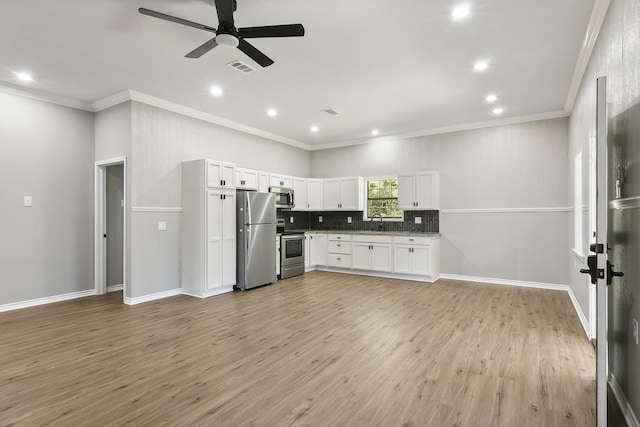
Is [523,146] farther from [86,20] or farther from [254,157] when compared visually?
[86,20]

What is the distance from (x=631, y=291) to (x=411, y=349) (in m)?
1.66

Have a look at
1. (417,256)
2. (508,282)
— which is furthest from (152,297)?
(508,282)

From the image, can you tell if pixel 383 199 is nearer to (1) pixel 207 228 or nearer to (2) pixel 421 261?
(2) pixel 421 261

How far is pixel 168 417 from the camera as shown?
2.02m

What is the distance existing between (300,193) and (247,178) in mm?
1683

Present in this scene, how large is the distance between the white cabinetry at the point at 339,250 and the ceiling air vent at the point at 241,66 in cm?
390

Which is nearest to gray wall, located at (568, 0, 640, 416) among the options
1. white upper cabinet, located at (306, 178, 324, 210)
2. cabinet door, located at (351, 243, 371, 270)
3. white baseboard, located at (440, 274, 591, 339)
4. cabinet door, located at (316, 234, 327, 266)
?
white baseboard, located at (440, 274, 591, 339)

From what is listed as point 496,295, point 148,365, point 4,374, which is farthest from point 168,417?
point 496,295

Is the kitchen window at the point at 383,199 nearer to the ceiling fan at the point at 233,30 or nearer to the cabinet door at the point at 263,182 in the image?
the cabinet door at the point at 263,182

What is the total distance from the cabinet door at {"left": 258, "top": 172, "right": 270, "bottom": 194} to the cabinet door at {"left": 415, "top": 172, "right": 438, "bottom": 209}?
284 cm

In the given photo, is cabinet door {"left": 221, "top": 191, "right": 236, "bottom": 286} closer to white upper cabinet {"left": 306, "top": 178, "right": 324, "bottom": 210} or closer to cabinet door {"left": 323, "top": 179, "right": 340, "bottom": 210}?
white upper cabinet {"left": 306, "top": 178, "right": 324, "bottom": 210}

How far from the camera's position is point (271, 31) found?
2.62 meters

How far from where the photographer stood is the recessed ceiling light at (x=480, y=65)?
12.1ft

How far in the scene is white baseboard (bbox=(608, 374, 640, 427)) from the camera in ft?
6.13
